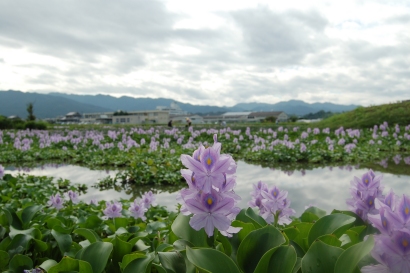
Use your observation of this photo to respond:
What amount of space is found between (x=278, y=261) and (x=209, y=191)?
0.86 feet

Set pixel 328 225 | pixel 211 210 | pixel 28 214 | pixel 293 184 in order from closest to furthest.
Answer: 1. pixel 211 210
2. pixel 328 225
3. pixel 28 214
4. pixel 293 184

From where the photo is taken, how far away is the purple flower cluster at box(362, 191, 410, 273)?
30.5 inches

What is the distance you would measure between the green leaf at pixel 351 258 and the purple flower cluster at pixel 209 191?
309 mm

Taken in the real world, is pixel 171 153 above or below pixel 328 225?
below

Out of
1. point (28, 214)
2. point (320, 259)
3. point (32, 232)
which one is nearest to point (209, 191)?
point (320, 259)

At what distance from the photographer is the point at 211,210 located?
0.99m

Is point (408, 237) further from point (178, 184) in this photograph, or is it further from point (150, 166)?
point (150, 166)

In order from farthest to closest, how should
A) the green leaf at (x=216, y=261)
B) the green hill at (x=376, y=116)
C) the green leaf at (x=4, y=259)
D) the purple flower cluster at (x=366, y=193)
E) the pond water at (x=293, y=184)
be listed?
the green hill at (x=376, y=116) < the pond water at (x=293, y=184) < the green leaf at (x=4, y=259) < the purple flower cluster at (x=366, y=193) < the green leaf at (x=216, y=261)

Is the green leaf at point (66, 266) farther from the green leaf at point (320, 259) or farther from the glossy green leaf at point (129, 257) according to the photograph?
the green leaf at point (320, 259)

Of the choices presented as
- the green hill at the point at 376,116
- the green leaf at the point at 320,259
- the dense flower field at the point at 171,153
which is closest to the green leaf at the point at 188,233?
the green leaf at the point at 320,259

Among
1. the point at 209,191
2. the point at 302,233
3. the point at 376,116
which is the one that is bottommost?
the point at 302,233

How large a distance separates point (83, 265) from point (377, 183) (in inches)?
45.1

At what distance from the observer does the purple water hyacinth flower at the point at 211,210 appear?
0.99 m

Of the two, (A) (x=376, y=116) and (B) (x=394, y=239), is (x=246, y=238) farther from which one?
(A) (x=376, y=116)
